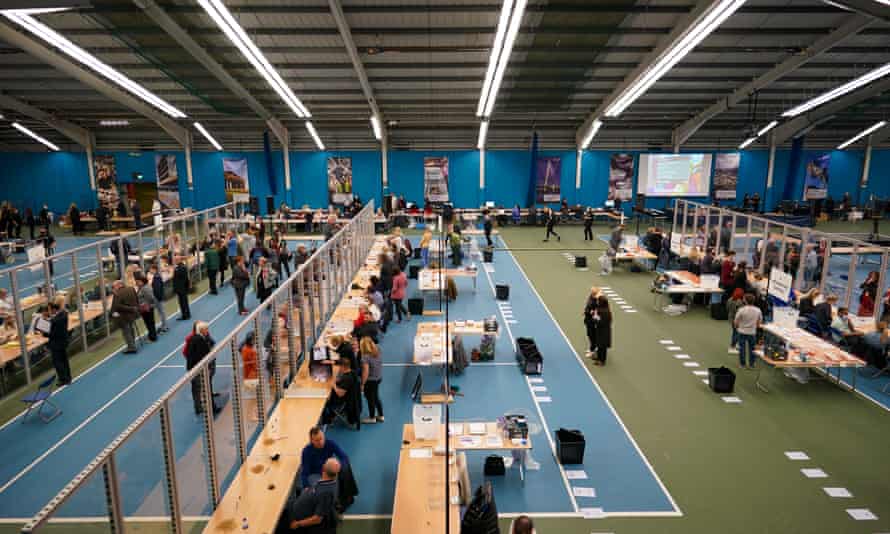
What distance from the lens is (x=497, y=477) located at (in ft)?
24.2

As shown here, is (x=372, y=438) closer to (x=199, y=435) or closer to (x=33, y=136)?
(x=199, y=435)

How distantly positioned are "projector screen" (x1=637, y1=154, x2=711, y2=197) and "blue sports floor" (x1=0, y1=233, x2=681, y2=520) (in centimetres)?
2064

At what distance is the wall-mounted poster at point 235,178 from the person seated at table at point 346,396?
25.8 meters

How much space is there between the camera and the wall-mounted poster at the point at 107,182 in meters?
30.8

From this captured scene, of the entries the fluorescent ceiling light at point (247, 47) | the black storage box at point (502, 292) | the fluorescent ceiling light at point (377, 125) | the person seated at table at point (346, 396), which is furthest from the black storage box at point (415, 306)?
the fluorescent ceiling light at point (377, 125)

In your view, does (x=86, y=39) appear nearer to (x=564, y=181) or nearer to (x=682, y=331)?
(x=682, y=331)

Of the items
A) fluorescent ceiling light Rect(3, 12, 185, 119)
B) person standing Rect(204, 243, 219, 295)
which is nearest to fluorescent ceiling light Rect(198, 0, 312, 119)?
fluorescent ceiling light Rect(3, 12, 185, 119)

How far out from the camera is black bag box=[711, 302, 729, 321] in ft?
45.7

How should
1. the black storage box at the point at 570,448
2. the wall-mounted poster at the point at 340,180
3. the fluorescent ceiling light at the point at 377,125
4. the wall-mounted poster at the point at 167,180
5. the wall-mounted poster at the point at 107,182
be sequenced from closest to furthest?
the black storage box at the point at 570,448
the fluorescent ceiling light at the point at 377,125
the wall-mounted poster at the point at 107,182
the wall-mounted poster at the point at 167,180
the wall-mounted poster at the point at 340,180

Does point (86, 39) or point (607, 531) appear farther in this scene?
point (86, 39)

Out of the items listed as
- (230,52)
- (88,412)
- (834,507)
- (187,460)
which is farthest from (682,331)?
(230,52)

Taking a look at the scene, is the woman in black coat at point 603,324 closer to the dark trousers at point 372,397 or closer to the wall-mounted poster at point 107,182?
the dark trousers at point 372,397

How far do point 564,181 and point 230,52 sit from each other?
1953cm

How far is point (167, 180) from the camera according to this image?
103 feet
